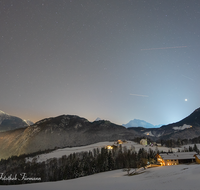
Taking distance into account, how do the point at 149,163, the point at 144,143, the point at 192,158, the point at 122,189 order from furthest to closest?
the point at 144,143 < the point at 149,163 < the point at 192,158 < the point at 122,189

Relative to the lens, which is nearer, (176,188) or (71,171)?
(176,188)

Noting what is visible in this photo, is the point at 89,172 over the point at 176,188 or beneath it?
beneath

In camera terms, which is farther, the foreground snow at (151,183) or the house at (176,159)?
the house at (176,159)

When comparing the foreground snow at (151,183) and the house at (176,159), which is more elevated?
the foreground snow at (151,183)

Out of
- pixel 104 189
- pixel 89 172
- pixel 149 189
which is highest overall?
pixel 149 189

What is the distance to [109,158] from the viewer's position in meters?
89.1

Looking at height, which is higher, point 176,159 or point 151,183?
point 151,183

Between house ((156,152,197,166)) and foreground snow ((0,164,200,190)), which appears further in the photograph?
house ((156,152,197,166))

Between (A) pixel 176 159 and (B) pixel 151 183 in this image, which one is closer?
(B) pixel 151 183

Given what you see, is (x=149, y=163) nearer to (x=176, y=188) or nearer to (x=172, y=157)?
(x=172, y=157)

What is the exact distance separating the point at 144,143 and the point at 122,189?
175447 millimetres

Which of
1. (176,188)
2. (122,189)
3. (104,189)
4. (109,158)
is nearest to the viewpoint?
(176,188)

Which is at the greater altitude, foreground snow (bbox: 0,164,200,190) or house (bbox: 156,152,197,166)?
foreground snow (bbox: 0,164,200,190)

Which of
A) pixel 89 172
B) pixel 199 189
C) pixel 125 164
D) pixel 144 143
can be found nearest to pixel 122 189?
pixel 199 189
